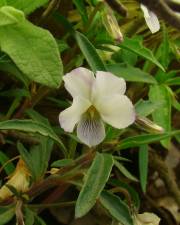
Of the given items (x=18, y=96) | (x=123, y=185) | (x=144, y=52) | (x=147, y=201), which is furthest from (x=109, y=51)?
(x=147, y=201)

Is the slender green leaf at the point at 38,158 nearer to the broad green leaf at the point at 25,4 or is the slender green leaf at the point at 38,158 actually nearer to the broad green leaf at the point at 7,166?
the broad green leaf at the point at 7,166

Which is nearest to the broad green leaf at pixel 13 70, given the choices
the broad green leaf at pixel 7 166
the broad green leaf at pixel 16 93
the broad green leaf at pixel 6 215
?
the broad green leaf at pixel 16 93

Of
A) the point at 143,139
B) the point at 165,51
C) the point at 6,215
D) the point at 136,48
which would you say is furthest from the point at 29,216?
the point at 165,51

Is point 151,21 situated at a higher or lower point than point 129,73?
higher

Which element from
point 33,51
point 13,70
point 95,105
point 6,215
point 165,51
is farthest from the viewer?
point 165,51

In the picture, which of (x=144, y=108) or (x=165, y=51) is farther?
(x=165, y=51)

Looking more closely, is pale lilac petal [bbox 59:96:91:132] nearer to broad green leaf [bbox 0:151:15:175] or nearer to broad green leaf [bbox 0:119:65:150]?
broad green leaf [bbox 0:119:65:150]

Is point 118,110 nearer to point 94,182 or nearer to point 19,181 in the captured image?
point 94,182
